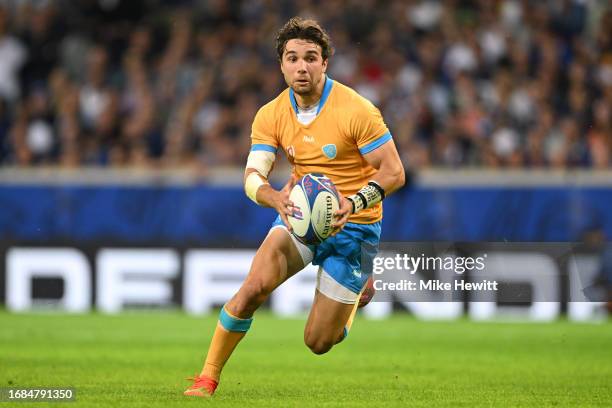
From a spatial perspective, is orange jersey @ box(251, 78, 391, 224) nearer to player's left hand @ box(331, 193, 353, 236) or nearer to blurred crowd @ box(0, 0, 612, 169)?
player's left hand @ box(331, 193, 353, 236)

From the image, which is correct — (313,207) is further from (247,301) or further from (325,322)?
(325,322)

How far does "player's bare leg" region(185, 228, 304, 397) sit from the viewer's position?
759cm

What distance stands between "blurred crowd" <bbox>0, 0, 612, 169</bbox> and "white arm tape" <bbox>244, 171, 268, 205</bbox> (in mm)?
8470

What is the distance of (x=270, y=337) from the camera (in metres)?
13.3

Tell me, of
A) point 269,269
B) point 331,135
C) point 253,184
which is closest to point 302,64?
point 331,135

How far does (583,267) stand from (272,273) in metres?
7.53

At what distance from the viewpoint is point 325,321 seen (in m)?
8.11

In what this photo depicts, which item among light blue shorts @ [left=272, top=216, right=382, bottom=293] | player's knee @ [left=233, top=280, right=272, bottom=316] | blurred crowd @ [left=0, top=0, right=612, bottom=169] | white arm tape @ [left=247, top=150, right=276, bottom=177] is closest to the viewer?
player's knee @ [left=233, top=280, right=272, bottom=316]

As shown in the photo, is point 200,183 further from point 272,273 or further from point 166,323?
point 272,273

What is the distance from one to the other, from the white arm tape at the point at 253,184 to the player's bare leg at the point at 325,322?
93cm

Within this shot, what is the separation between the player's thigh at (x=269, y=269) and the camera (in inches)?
299

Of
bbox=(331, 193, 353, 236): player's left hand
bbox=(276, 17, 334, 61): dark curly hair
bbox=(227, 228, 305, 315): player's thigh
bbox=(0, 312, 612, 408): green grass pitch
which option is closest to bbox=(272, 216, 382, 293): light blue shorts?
bbox=(227, 228, 305, 315): player's thigh

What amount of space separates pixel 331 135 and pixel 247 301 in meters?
1.20

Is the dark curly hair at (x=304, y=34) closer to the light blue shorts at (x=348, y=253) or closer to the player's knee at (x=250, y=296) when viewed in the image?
the light blue shorts at (x=348, y=253)
